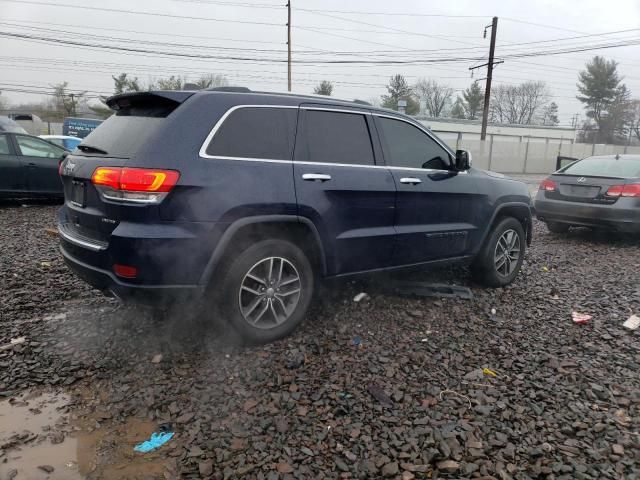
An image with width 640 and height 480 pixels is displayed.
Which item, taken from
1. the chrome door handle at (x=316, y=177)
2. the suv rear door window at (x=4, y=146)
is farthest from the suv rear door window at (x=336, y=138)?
the suv rear door window at (x=4, y=146)

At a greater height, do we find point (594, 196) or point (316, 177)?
Answer: point (316, 177)

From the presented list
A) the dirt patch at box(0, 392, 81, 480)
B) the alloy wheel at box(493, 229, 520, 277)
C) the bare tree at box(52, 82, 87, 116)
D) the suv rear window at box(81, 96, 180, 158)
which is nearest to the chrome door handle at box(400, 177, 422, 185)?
the alloy wheel at box(493, 229, 520, 277)

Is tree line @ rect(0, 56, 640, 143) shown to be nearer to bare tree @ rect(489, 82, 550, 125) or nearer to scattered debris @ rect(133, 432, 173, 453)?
bare tree @ rect(489, 82, 550, 125)

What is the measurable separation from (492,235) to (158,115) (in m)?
3.41

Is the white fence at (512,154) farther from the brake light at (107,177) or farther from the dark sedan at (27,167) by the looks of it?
the brake light at (107,177)

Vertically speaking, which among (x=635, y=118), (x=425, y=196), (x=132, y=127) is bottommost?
(x=425, y=196)

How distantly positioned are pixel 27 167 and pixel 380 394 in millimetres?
8935

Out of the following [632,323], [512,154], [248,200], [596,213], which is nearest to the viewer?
[248,200]

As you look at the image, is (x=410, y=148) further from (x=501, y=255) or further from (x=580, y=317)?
(x=580, y=317)

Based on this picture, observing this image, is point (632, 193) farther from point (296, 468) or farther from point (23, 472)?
point (23, 472)

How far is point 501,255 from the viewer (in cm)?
509

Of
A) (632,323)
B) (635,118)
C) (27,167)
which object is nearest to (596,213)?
(632,323)

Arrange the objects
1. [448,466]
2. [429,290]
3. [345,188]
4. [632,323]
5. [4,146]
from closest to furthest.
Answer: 1. [448,466]
2. [345,188]
3. [632,323]
4. [429,290]
5. [4,146]

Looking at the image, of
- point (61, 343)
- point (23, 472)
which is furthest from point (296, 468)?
point (61, 343)
